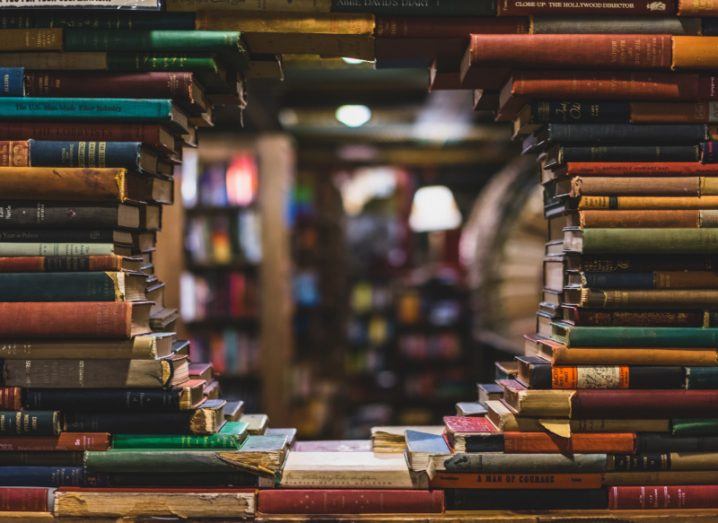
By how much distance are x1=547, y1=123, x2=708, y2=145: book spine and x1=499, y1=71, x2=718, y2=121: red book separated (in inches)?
2.3

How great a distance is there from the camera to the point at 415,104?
4.88 m

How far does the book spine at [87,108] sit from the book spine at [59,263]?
0.28m

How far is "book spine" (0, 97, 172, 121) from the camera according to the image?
114cm

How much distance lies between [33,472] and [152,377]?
315 millimetres

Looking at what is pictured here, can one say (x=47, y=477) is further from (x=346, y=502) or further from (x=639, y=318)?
(x=639, y=318)

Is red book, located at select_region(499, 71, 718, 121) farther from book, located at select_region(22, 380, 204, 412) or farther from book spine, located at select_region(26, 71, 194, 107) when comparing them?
book, located at select_region(22, 380, 204, 412)

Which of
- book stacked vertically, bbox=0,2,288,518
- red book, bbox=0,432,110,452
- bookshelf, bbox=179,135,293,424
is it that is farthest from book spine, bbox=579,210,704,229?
bookshelf, bbox=179,135,293,424

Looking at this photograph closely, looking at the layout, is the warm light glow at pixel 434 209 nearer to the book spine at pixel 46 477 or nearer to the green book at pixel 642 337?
the green book at pixel 642 337

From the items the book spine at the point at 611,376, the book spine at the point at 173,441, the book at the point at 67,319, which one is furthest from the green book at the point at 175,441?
the book spine at the point at 611,376

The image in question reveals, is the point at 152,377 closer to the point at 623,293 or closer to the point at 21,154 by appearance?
the point at 21,154

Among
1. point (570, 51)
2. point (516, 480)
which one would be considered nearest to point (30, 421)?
point (516, 480)

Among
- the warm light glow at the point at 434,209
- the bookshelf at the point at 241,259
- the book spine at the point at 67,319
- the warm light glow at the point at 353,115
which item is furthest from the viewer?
the warm light glow at the point at 434,209

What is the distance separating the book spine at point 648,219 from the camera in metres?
1.13

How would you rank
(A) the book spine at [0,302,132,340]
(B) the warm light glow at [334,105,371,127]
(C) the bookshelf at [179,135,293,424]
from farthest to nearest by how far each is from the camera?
(B) the warm light glow at [334,105,371,127] < (C) the bookshelf at [179,135,293,424] < (A) the book spine at [0,302,132,340]
